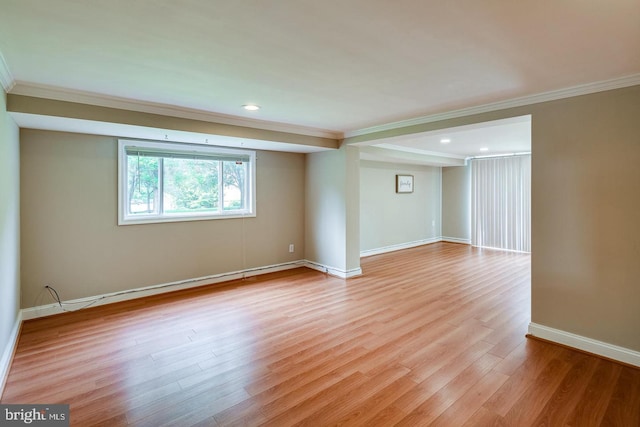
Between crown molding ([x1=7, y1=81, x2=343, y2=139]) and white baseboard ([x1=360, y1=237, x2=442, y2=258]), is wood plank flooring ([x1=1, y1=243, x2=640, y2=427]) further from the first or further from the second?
white baseboard ([x1=360, y1=237, x2=442, y2=258])

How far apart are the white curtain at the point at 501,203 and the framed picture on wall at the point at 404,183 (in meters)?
1.57

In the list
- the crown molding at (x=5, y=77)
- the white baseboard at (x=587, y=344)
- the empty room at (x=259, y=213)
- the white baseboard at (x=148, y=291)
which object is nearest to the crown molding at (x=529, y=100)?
the empty room at (x=259, y=213)

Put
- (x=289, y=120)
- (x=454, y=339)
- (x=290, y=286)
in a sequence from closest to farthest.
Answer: (x=454, y=339) < (x=289, y=120) < (x=290, y=286)

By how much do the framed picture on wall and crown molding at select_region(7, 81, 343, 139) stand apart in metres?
3.38

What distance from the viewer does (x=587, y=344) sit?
109 inches

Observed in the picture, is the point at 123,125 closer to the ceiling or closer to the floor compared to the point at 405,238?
closer to the ceiling

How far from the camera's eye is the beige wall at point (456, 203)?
827 centimetres

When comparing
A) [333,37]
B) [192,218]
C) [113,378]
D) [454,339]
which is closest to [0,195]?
[113,378]

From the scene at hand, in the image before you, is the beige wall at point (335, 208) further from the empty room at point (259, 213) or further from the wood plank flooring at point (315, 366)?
the wood plank flooring at point (315, 366)

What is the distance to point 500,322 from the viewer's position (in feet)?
11.1

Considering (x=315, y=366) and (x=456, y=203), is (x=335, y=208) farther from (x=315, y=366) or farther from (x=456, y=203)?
(x=456, y=203)

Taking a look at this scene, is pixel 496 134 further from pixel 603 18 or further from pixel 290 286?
pixel 290 286

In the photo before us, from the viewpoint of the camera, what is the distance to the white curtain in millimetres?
7105

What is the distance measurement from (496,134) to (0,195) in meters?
5.80
